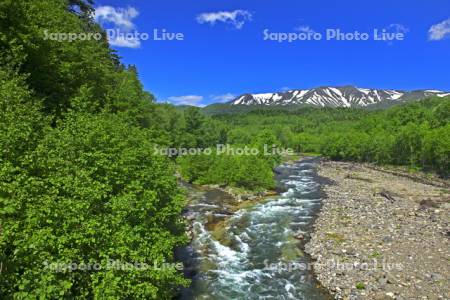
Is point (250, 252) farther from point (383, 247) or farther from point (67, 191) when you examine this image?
point (67, 191)

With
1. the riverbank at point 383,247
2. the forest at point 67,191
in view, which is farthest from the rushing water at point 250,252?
the forest at point 67,191

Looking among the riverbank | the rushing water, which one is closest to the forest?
the rushing water

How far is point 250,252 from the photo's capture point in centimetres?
Answer: 3095

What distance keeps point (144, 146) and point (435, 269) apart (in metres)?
22.9

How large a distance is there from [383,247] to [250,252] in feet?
38.4

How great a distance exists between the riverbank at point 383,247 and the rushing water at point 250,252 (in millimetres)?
1706

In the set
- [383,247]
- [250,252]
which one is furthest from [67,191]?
[383,247]

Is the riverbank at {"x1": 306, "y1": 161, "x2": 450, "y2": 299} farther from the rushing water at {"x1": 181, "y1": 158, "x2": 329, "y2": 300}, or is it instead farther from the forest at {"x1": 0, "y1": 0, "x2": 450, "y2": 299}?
the forest at {"x1": 0, "y1": 0, "x2": 450, "y2": 299}

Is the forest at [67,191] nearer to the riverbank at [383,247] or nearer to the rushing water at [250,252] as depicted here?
the rushing water at [250,252]

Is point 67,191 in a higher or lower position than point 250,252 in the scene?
higher

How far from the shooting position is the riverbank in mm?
23172

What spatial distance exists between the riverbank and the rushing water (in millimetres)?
1706

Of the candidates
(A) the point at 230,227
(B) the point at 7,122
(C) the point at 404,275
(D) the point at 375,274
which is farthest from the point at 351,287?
(B) the point at 7,122

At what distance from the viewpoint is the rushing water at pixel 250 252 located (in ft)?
77.9
